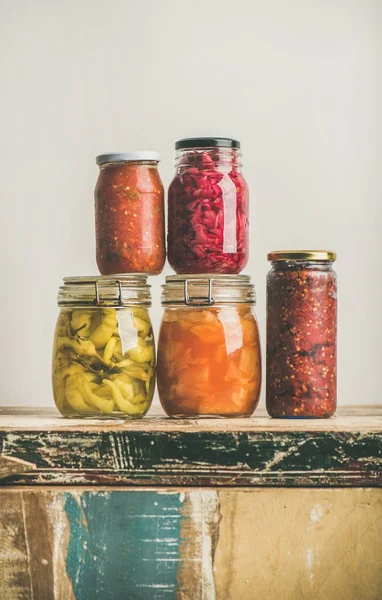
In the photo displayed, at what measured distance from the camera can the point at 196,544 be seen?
1059 mm

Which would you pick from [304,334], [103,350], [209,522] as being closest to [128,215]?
[103,350]

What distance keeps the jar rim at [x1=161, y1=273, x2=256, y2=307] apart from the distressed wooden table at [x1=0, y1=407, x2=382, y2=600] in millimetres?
199

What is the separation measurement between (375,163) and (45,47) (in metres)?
0.62

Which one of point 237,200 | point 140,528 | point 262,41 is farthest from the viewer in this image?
point 262,41

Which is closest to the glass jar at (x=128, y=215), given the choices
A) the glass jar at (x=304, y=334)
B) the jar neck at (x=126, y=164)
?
the jar neck at (x=126, y=164)

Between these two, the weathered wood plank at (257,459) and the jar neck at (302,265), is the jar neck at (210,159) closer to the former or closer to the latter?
the jar neck at (302,265)

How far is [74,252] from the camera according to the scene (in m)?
1.51

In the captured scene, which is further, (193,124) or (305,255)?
(193,124)

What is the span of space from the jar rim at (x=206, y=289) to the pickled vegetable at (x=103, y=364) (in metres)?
0.07

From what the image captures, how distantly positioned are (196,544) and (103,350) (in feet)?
0.93

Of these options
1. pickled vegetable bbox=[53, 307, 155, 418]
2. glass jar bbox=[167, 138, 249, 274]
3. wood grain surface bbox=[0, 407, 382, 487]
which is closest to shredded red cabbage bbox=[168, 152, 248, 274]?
glass jar bbox=[167, 138, 249, 274]

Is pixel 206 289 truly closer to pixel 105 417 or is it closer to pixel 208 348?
pixel 208 348

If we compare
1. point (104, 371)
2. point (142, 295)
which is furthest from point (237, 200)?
point (104, 371)

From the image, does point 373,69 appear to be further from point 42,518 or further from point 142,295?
point 42,518
